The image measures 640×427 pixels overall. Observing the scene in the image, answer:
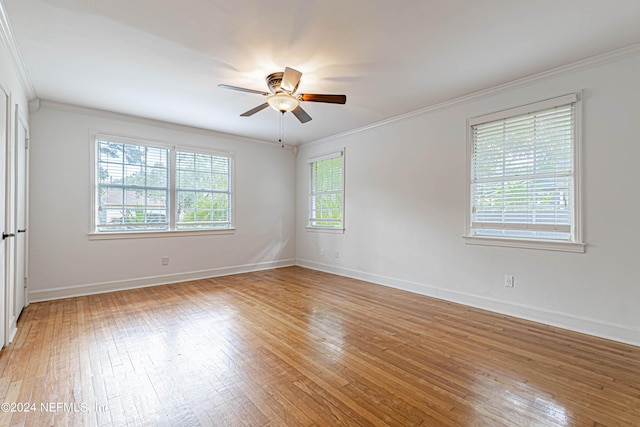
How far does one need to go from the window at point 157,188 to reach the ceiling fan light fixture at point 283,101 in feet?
9.09

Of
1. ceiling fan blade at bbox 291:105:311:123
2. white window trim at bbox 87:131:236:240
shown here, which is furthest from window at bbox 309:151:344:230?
ceiling fan blade at bbox 291:105:311:123

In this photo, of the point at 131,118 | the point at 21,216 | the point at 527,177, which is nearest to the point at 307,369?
the point at 527,177

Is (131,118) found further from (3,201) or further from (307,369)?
(307,369)

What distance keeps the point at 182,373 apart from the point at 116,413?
0.48 meters

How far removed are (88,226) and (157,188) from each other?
106 cm

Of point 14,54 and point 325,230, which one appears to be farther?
point 325,230

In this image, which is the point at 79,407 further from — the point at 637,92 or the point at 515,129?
the point at 637,92

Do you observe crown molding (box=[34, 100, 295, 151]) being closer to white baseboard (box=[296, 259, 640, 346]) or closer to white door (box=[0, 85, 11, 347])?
white door (box=[0, 85, 11, 347])

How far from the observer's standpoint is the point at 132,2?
2094mm

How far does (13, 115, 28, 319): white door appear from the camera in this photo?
310 centimetres

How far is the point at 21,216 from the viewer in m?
3.32

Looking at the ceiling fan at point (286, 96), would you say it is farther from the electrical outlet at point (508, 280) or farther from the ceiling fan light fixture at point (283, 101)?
the electrical outlet at point (508, 280)

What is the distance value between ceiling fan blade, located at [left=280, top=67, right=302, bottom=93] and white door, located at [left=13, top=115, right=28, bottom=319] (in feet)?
8.88

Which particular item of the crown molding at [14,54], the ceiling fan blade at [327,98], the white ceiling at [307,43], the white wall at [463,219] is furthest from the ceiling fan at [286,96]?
the white wall at [463,219]
